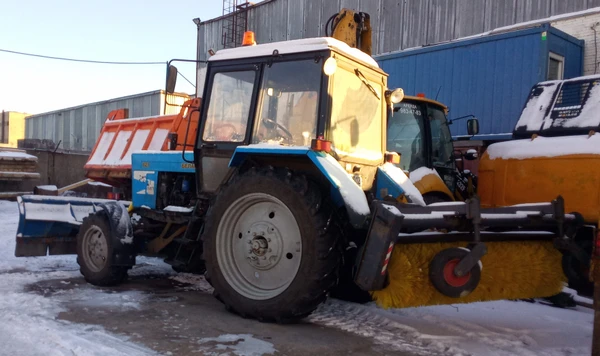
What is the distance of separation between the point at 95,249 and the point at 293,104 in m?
3.00

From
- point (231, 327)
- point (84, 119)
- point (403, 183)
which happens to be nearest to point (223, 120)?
point (403, 183)

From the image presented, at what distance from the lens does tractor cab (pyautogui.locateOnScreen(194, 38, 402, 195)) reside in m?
4.47

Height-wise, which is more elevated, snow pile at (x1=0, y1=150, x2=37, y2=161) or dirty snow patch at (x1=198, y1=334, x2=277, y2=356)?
snow pile at (x1=0, y1=150, x2=37, y2=161)

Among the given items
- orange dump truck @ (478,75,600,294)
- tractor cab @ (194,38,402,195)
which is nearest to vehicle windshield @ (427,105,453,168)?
orange dump truck @ (478,75,600,294)

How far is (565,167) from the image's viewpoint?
5.47 metres

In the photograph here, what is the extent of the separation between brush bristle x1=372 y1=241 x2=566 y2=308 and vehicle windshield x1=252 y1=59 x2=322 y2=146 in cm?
134

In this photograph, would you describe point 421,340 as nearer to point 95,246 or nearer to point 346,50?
point 346,50

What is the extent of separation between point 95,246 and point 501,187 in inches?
188

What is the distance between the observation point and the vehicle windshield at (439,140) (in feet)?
24.1

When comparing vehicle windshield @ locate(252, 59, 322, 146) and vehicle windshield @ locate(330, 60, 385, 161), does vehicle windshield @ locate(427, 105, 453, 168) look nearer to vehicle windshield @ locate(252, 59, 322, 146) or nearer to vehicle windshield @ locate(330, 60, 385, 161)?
vehicle windshield @ locate(330, 60, 385, 161)

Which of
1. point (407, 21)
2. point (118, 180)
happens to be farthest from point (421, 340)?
point (407, 21)

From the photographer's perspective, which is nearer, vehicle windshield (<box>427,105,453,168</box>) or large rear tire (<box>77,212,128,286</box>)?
large rear tire (<box>77,212,128,286</box>)

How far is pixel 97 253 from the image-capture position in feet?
19.3

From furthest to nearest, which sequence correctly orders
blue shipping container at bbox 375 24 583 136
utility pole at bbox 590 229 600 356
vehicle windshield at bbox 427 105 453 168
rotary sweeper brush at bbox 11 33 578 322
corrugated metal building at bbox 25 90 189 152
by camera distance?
corrugated metal building at bbox 25 90 189 152, blue shipping container at bbox 375 24 583 136, vehicle windshield at bbox 427 105 453 168, rotary sweeper brush at bbox 11 33 578 322, utility pole at bbox 590 229 600 356
